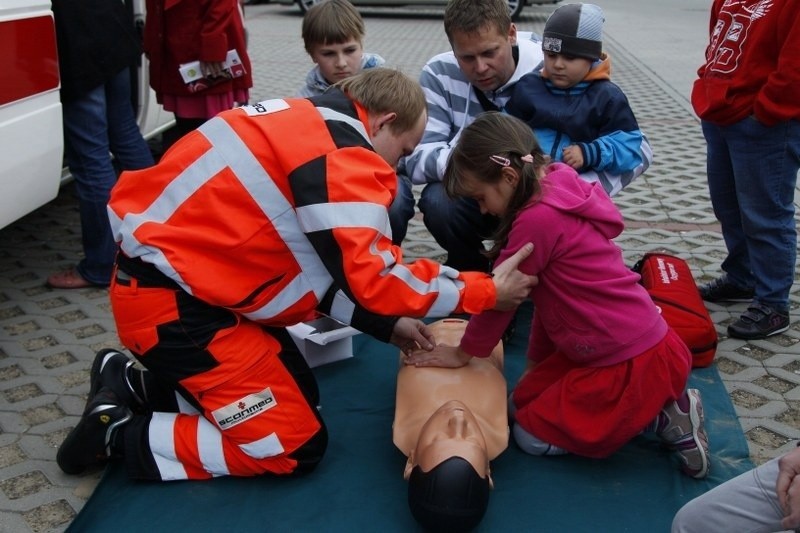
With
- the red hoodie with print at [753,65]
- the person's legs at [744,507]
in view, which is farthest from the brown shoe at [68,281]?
the person's legs at [744,507]

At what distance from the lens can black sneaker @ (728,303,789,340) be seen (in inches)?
142

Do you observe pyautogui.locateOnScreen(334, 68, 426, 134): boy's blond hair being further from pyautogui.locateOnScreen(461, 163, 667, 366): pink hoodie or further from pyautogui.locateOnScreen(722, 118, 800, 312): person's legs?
pyautogui.locateOnScreen(722, 118, 800, 312): person's legs

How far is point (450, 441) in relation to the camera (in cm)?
241

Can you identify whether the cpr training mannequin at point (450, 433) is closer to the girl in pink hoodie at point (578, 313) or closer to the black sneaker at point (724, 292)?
the girl in pink hoodie at point (578, 313)

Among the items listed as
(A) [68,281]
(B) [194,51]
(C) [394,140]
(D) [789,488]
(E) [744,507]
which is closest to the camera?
(D) [789,488]

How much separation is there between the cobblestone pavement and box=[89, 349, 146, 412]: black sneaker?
0.76 feet

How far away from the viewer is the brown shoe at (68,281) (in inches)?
162

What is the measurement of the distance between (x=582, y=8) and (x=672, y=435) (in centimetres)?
166

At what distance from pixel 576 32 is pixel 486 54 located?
38 cm

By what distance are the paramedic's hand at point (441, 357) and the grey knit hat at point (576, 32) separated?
4.27 ft

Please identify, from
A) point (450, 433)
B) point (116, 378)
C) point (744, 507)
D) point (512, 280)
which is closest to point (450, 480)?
point (450, 433)

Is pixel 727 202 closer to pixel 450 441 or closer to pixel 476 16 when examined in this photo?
pixel 476 16

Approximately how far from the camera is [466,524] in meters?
2.34

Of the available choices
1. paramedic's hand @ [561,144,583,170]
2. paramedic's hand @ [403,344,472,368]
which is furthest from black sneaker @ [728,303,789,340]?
paramedic's hand @ [403,344,472,368]
